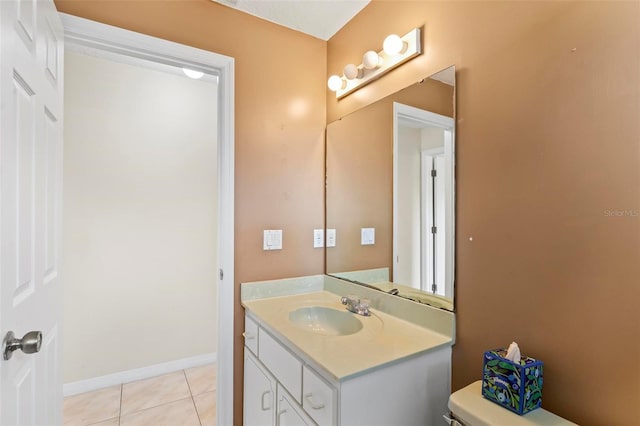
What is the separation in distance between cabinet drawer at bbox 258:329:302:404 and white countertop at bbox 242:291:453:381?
0.22 ft

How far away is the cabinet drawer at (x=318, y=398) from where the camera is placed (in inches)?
37.8

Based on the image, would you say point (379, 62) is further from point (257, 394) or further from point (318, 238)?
point (257, 394)

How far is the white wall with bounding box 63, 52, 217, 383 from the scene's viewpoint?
2258 mm

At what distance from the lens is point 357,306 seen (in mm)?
1507

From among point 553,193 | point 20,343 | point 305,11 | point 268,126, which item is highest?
point 305,11

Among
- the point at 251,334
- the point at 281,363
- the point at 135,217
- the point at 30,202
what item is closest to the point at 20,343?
the point at 30,202

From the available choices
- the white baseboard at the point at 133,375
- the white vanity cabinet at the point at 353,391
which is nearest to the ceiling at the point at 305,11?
the white vanity cabinet at the point at 353,391

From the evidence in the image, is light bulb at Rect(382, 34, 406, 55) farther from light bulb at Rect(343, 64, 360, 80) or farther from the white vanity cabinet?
the white vanity cabinet

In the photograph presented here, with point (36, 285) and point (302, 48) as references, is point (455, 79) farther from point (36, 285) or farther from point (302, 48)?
point (36, 285)

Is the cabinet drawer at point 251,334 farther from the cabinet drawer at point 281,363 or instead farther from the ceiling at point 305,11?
the ceiling at point 305,11

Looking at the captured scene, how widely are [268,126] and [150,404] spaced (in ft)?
6.46

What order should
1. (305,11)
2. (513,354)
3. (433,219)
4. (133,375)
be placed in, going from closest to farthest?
(513,354) < (433,219) < (305,11) < (133,375)

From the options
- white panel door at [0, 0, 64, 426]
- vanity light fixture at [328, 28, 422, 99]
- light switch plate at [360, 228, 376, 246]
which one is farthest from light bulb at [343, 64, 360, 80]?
white panel door at [0, 0, 64, 426]

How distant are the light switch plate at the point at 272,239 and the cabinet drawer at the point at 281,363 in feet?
1.53
